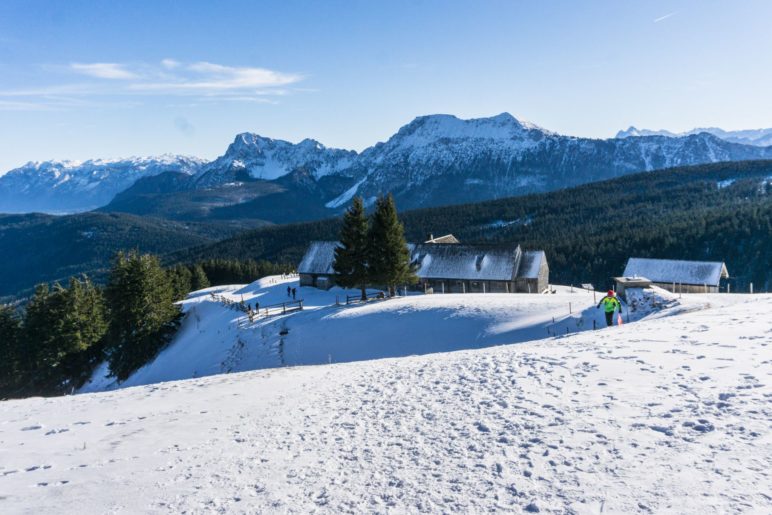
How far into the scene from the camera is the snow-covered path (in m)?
8.49

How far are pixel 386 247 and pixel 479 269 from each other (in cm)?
1513

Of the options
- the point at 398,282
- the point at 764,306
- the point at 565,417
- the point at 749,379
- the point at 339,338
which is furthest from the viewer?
the point at 398,282

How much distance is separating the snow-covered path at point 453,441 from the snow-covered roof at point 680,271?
42397 millimetres

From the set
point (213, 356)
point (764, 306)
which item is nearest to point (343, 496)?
point (764, 306)

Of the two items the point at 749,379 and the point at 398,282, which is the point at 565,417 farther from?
the point at 398,282

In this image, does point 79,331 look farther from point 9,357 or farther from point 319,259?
point 319,259

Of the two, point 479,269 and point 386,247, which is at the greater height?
point 386,247

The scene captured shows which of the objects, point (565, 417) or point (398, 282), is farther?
point (398, 282)

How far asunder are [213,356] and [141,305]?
45.5 feet

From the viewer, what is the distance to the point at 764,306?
70.0ft

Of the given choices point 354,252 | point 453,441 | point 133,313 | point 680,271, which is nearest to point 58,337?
point 133,313

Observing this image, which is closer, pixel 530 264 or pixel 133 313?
pixel 133 313

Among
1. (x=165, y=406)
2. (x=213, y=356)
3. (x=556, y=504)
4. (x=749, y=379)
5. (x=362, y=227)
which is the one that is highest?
(x=362, y=227)

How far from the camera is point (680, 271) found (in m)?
55.4
